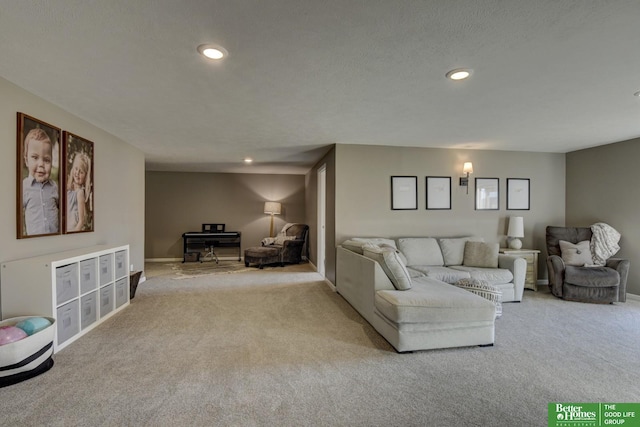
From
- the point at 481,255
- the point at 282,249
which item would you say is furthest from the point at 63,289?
the point at 481,255

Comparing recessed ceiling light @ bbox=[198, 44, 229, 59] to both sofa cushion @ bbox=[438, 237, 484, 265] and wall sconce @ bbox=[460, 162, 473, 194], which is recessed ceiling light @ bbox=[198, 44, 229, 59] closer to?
sofa cushion @ bbox=[438, 237, 484, 265]

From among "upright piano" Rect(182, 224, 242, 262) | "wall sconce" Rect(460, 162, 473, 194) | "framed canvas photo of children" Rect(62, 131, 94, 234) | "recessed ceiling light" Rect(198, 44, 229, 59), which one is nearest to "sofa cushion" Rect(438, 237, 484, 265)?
"wall sconce" Rect(460, 162, 473, 194)

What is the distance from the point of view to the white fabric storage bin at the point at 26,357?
2.12 meters

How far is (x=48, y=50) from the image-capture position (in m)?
2.04

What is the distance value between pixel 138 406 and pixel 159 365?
53 cm

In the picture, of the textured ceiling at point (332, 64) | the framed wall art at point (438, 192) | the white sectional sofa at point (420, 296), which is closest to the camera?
the textured ceiling at point (332, 64)

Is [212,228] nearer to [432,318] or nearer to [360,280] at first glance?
[360,280]

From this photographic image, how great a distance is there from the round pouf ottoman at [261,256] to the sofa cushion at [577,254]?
5151 millimetres

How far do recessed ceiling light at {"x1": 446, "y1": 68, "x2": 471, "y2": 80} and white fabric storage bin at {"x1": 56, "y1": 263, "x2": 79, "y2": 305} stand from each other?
11.8 ft

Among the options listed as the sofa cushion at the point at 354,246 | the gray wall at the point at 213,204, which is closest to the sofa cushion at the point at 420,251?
the sofa cushion at the point at 354,246

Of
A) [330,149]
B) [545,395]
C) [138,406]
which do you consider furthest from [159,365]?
→ [330,149]

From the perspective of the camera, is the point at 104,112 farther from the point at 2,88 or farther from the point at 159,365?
the point at 159,365

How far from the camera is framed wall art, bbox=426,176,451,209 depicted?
507 centimetres

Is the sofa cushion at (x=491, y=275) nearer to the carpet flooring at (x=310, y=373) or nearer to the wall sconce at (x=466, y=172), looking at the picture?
the carpet flooring at (x=310, y=373)
